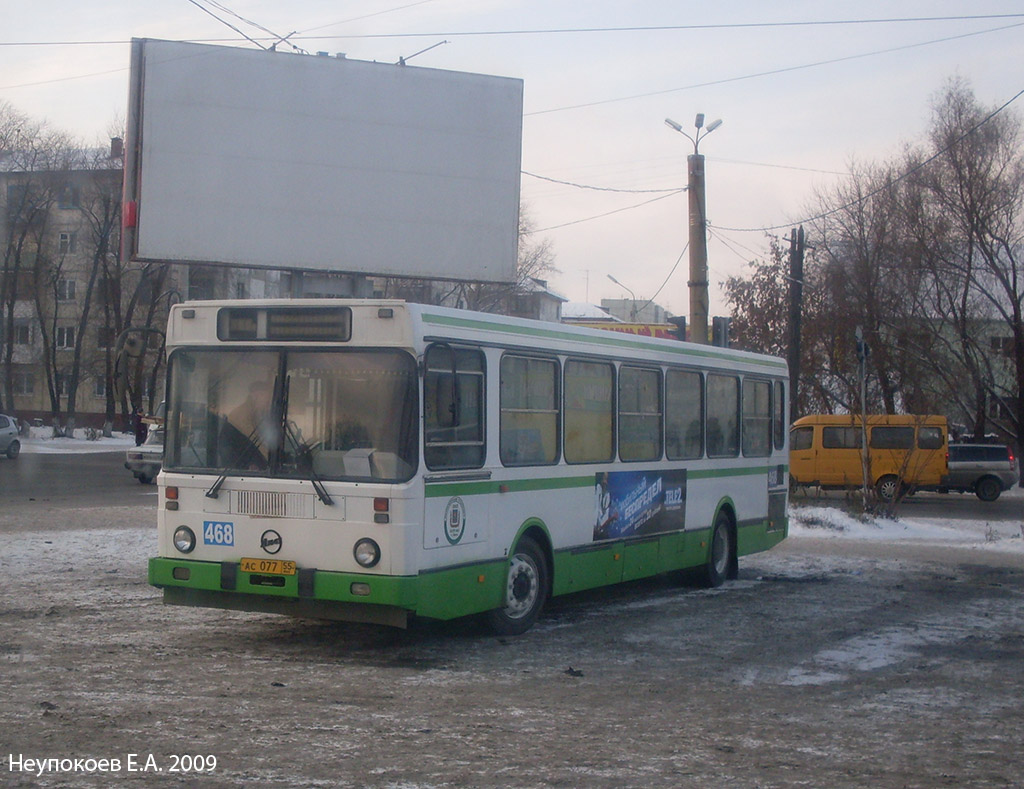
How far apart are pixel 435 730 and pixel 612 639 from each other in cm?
373

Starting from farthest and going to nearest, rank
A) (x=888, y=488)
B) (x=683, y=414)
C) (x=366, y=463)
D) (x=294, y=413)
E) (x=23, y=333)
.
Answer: (x=23, y=333), (x=888, y=488), (x=683, y=414), (x=294, y=413), (x=366, y=463)

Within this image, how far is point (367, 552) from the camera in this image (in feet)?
28.6

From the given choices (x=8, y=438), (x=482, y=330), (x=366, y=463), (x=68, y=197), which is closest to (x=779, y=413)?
(x=482, y=330)

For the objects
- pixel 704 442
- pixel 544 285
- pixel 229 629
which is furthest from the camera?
pixel 544 285

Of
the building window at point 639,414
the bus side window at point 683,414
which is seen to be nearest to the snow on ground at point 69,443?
the bus side window at point 683,414

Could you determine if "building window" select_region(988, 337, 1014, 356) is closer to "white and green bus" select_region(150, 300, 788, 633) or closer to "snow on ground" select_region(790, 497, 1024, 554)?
"snow on ground" select_region(790, 497, 1024, 554)

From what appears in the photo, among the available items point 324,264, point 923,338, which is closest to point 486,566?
point 324,264

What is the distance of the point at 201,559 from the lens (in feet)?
30.2

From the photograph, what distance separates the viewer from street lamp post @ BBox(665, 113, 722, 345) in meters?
21.3

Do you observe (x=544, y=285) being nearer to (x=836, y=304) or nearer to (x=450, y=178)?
(x=836, y=304)

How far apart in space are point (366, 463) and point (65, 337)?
228ft

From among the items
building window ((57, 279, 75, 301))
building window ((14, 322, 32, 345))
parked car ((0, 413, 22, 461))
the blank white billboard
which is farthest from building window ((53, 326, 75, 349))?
the blank white billboard

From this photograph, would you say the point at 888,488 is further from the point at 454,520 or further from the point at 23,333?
the point at 23,333

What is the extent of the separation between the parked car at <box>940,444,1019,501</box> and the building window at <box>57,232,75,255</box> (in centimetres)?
4517
